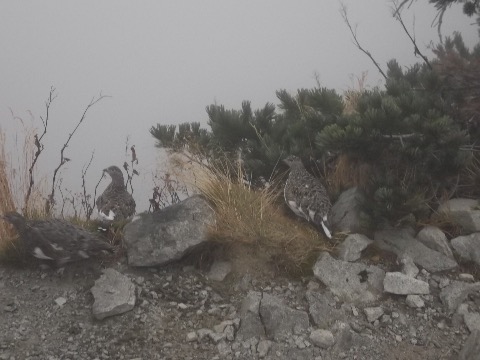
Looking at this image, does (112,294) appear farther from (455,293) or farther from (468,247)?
(468,247)

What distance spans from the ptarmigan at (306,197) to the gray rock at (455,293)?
39.2 inches

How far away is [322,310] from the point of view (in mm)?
3520

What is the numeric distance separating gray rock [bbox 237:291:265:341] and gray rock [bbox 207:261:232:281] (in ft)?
1.22

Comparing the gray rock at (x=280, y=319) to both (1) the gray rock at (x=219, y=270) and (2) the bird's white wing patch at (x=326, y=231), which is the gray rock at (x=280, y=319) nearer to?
(1) the gray rock at (x=219, y=270)

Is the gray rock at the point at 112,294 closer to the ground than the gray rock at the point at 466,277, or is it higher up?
higher up

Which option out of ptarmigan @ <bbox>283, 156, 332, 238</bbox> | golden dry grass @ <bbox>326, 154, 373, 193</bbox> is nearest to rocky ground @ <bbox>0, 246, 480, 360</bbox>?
ptarmigan @ <bbox>283, 156, 332, 238</bbox>

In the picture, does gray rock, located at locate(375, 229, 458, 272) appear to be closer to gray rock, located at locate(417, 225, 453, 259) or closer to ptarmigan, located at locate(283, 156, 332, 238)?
gray rock, located at locate(417, 225, 453, 259)

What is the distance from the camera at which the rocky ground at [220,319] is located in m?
3.22

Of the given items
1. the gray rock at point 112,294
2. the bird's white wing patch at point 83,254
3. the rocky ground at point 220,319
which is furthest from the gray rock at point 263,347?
the bird's white wing patch at point 83,254

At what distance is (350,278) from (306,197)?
0.84 m

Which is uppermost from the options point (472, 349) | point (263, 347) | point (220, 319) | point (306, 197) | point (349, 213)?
point (306, 197)

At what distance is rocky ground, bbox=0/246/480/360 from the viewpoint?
127 inches

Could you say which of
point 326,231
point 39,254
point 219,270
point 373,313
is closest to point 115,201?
point 39,254

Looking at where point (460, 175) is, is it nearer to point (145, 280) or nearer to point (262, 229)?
point (262, 229)
